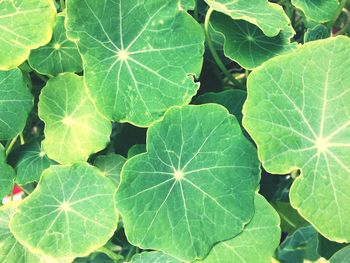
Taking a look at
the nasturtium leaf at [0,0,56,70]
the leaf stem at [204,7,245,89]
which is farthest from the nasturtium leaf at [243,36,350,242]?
the nasturtium leaf at [0,0,56,70]

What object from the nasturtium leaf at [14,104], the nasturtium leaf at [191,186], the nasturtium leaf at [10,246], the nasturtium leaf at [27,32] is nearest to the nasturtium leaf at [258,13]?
the nasturtium leaf at [191,186]

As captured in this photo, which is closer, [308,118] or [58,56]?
[308,118]

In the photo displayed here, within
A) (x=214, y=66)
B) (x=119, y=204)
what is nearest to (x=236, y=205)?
(x=119, y=204)

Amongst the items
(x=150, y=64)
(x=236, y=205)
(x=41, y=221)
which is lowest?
(x=41, y=221)

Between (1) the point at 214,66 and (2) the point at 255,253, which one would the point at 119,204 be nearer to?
(2) the point at 255,253

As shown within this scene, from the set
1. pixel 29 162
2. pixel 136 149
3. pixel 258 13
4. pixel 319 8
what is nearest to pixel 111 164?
pixel 136 149

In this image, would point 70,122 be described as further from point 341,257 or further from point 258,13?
point 341,257

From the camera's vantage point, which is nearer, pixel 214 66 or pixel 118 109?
pixel 118 109
